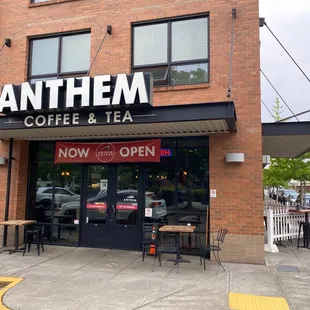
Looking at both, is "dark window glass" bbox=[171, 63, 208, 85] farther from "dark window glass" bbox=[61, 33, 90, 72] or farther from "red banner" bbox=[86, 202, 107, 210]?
"red banner" bbox=[86, 202, 107, 210]

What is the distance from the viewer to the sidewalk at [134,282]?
493cm

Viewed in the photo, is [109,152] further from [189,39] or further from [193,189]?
[189,39]

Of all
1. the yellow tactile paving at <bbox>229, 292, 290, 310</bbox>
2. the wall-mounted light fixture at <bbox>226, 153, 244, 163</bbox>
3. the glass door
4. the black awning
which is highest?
the black awning

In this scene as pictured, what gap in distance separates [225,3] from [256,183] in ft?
15.0

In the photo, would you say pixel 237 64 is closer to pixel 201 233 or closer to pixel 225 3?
pixel 225 3

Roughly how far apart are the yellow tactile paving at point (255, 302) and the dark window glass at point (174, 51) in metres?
5.10

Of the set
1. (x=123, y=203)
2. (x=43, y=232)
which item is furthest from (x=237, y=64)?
(x=43, y=232)

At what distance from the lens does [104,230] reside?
346 inches

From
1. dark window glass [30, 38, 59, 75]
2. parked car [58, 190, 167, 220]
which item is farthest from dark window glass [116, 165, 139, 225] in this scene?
dark window glass [30, 38, 59, 75]

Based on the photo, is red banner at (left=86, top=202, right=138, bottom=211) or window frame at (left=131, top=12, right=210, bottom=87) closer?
window frame at (left=131, top=12, right=210, bottom=87)

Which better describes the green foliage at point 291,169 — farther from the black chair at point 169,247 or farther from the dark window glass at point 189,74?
the black chair at point 169,247

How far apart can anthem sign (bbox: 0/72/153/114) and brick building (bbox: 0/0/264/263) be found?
0.03 m

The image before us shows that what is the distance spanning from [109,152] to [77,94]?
2.02m

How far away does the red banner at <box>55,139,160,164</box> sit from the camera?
826 cm
